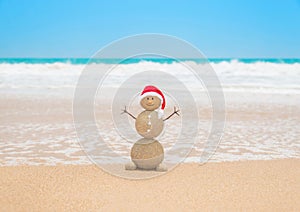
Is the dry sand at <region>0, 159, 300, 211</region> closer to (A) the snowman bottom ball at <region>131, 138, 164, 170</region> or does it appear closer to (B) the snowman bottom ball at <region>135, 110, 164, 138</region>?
(A) the snowman bottom ball at <region>131, 138, 164, 170</region>

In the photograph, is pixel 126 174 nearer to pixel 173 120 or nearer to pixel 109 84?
pixel 173 120

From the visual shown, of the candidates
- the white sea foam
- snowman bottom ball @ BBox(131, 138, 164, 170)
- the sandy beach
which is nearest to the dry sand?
the sandy beach

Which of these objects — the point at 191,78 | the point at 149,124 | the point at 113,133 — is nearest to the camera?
the point at 149,124

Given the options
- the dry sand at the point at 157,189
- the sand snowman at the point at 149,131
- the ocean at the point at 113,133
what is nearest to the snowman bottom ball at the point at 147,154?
the sand snowman at the point at 149,131

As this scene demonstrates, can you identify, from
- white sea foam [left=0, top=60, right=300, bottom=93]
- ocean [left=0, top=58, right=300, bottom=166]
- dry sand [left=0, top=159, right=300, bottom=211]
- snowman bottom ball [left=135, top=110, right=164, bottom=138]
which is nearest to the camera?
dry sand [left=0, top=159, right=300, bottom=211]

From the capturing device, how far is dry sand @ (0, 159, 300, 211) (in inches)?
86.7

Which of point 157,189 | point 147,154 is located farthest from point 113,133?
point 157,189

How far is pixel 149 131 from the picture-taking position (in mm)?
2787

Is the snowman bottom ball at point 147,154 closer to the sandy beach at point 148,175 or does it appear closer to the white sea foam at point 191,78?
the sandy beach at point 148,175

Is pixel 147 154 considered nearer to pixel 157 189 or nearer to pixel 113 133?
pixel 157 189

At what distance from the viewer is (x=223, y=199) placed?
2303 mm

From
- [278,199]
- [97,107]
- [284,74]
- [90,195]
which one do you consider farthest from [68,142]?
[284,74]

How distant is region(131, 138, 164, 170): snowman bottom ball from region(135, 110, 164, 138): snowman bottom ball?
0.07 m

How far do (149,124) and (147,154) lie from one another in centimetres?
23
